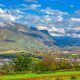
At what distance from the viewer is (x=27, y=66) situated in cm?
14575

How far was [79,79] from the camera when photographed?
198 ft

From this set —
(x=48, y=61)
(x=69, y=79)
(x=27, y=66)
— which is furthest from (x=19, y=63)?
(x=69, y=79)

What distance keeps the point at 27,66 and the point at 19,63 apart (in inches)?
155

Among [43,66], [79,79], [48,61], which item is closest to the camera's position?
[79,79]

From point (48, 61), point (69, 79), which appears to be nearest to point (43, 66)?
point (48, 61)

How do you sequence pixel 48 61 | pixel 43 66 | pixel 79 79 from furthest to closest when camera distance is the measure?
pixel 48 61, pixel 43 66, pixel 79 79

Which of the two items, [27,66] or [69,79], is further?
[27,66]

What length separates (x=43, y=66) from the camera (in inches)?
5202

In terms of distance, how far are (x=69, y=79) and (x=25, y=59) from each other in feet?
285

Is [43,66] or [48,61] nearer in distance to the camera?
[43,66]

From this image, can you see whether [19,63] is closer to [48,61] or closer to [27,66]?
[27,66]

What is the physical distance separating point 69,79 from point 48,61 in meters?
83.3

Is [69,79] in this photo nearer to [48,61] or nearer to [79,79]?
[79,79]

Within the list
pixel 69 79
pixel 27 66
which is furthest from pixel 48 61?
pixel 69 79
